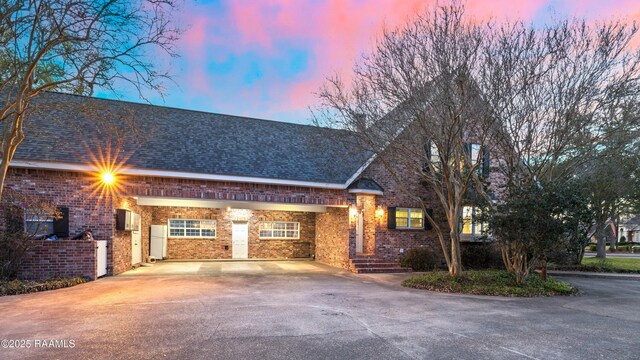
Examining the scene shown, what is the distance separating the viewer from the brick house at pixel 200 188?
11.9 m

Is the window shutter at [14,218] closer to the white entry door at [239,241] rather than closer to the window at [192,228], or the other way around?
the window at [192,228]

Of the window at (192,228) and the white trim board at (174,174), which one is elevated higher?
the white trim board at (174,174)

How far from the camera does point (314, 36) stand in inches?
505

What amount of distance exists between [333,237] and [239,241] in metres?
5.44

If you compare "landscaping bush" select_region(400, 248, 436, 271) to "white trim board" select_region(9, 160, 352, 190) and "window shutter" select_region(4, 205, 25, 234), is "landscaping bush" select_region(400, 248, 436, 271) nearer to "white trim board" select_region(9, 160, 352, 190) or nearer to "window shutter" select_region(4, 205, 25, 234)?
"white trim board" select_region(9, 160, 352, 190)

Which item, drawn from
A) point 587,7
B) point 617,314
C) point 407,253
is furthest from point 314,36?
point 617,314

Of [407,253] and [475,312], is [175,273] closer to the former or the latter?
[407,253]

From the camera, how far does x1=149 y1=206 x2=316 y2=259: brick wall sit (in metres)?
18.8

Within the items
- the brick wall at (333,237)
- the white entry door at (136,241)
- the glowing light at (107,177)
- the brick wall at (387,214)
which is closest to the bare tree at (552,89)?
the brick wall at (387,214)

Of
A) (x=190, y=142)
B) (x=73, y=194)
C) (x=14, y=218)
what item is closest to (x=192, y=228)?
(x=190, y=142)

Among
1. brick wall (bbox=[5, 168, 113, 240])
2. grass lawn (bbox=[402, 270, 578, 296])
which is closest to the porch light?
grass lawn (bbox=[402, 270, 578, 296])

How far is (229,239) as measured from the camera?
19.4 meters

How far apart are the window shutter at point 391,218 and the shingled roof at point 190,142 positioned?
2.44m

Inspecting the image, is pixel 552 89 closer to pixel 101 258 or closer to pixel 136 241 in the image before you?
pixel 101 258
